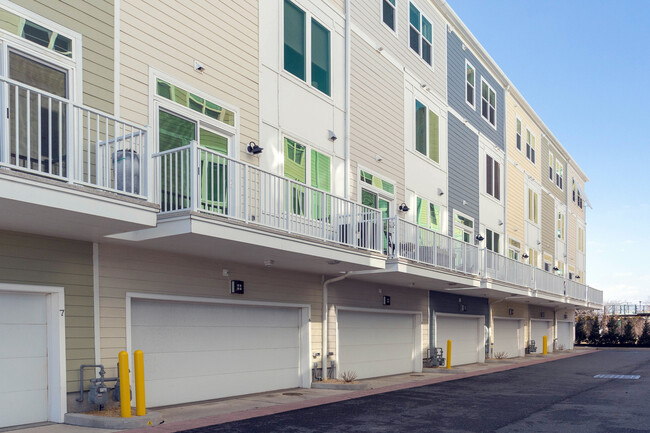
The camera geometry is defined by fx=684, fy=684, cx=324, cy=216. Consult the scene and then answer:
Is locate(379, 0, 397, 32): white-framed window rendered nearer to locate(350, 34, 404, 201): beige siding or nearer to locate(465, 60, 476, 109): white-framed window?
locate(350, 34, 404, 201): beige siding

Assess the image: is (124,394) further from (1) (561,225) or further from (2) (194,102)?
(1) (561,225)

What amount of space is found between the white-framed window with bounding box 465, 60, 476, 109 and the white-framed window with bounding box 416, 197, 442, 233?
553cm

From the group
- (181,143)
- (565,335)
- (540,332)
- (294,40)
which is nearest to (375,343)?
(294,40)

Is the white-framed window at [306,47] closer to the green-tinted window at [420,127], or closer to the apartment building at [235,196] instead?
the apartment building at [235,196]

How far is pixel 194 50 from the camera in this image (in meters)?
12.0

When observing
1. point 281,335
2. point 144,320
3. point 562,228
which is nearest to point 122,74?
point 144,320

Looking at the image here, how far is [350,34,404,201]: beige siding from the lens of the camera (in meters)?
17.0

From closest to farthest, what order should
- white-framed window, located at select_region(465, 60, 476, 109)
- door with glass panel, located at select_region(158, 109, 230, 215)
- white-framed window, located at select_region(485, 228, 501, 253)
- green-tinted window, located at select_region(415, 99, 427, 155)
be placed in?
door with glass panel, located at select_region(158, 109, 230, 215), green-tinted window, located at select_region(415, 99, 427, 155), white-framed window, located at select_region(465, 60, 476, 109), white-framed window, located at select_region(485, 228, 501, 253)

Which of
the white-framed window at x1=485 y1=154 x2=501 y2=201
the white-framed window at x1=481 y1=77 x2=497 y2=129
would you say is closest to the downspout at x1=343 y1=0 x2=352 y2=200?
the white-framed window at x1=481 y1=77 x2=497 y2=129

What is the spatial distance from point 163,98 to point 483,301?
17744 millimetres

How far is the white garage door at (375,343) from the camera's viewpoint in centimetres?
1662

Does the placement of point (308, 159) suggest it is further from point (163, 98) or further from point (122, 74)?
point (122, 74)

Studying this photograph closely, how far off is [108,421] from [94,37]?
541 centimetres

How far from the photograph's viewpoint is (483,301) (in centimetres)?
2583
